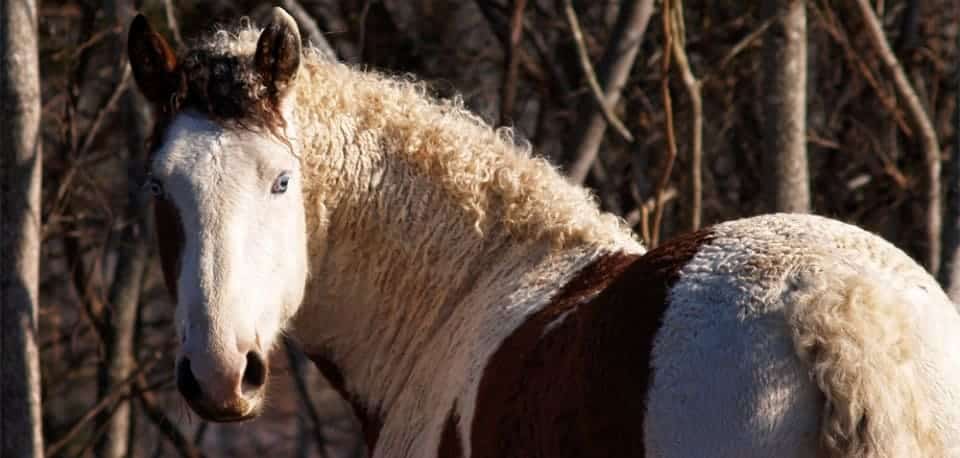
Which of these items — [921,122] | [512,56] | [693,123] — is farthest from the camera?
[512,56]

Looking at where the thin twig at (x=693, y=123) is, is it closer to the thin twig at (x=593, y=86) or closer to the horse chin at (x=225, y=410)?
the thin twig at (x=593, y=86)

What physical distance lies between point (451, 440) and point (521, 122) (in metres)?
5.42

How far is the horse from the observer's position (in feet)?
7.42

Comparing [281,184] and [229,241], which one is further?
[281,184]

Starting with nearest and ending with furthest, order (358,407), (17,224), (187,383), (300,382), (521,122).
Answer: (187,383)
(358,407)
(17,224)
(300,382)
(521,122)

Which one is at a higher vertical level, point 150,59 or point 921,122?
point 921,122

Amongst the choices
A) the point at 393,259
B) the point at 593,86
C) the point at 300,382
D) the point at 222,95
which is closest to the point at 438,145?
the point at 393,259

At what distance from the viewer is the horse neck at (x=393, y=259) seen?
3.34 metres

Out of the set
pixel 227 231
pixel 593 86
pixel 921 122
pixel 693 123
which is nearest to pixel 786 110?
pixel 693 123

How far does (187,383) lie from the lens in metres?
2.88

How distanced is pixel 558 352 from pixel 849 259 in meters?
0.60

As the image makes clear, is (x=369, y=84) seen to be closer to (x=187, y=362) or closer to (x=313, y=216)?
(x=313, y=216)

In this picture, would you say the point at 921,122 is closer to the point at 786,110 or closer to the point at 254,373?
the point at 786,110

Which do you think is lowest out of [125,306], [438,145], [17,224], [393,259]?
[125,306]
